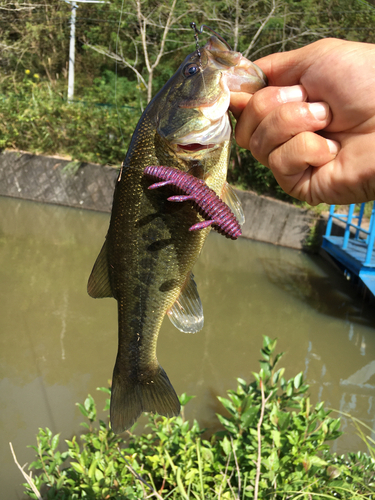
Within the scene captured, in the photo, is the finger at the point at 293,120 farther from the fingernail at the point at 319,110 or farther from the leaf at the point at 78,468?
the leaf at the point at 78,468

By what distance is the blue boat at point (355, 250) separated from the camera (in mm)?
6750

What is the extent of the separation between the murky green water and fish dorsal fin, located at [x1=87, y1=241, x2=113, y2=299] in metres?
2.58

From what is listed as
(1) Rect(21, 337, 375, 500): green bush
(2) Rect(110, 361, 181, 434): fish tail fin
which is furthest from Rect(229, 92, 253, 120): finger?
(1) Rect(21, 337, 375, 500): green bush

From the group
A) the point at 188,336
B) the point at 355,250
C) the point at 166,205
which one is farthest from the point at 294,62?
the point at 355,250

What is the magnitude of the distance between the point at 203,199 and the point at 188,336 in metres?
4.65

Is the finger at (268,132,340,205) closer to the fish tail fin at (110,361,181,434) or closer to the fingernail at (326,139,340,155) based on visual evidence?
the fingernail at (326,139,340,155)

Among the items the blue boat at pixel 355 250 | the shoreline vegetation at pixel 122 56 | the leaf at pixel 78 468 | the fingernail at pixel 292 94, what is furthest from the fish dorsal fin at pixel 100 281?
the shoreline vegetation at pixel 122 56

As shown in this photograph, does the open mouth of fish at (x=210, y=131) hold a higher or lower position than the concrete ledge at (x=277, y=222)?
higher

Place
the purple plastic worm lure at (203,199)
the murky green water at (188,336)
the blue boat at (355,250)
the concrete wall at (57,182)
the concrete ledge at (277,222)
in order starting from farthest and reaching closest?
the concrete wall at (57,182) → the concrete ledge at (277,222) → the blue boat at (355,250) → the murky green water at (188,336) → the purple plastic worm lure at (203,199)

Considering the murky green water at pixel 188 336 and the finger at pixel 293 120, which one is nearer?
the finger at pixel 293 120

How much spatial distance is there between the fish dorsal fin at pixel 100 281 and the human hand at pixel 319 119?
2.41 feet

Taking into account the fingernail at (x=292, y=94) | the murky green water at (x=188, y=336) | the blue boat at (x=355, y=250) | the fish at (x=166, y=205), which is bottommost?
the murky green water at (x=188, y=336)

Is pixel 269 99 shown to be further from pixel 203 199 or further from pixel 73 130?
pixel 73 130

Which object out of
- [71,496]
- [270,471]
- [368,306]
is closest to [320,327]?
[368,306]
